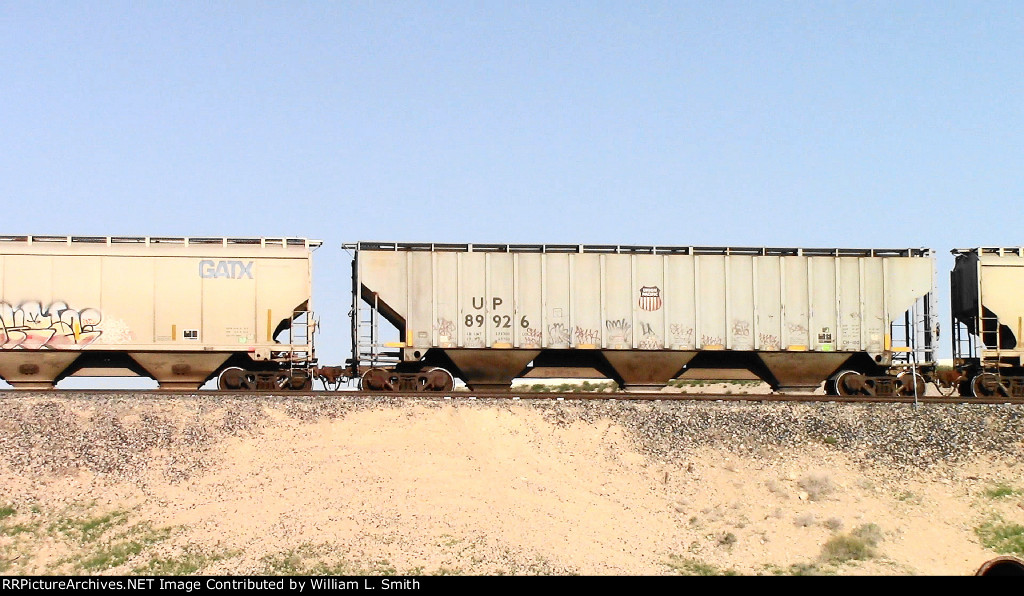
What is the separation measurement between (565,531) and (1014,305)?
1470 centimetres

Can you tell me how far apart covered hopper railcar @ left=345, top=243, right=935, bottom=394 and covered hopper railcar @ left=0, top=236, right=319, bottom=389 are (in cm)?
187

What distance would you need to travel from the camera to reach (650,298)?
22.8 metres

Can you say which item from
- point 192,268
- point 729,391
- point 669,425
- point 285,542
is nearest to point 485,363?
point 669,425

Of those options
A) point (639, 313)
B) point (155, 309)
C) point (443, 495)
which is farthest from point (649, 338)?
point (155, 309)

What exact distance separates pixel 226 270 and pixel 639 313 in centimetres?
1019

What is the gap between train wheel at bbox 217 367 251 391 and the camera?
2222cm

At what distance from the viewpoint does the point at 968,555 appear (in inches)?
584

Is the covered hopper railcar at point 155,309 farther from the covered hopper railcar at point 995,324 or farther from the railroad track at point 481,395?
the covered hopper railcar at point 995,324

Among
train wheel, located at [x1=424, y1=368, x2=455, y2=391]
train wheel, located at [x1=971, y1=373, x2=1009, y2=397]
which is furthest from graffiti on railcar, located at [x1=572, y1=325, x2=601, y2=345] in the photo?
train wheel, located at [x1=971, y1=373, x2=1009, y2=397]

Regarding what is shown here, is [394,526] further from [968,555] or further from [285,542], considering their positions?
[968,555]

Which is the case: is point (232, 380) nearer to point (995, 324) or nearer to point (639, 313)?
point (639, 313)

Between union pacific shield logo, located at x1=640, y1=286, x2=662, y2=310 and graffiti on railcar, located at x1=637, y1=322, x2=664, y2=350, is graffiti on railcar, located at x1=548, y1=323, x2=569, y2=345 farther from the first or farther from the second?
union pacific shield logo, located at x1=640, y1=286, x2=662, y2=310

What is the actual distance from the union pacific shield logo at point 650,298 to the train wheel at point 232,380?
32.4ft

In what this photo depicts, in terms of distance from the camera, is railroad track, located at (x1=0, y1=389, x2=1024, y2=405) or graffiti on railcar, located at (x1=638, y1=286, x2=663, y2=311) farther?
graffiti on railcar, located at (x1=638, y1=286, x2=663, y2=311)
